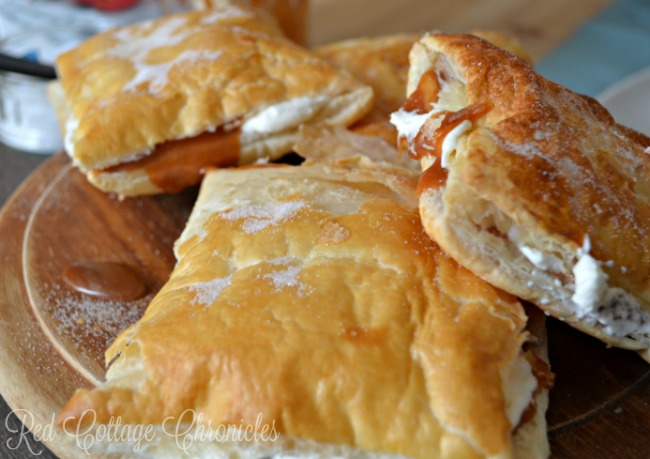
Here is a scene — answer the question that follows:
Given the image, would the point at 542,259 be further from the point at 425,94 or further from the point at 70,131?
the point at 70,131

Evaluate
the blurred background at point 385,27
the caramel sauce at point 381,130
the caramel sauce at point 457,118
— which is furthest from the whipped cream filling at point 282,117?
the blurred background at point 385,27

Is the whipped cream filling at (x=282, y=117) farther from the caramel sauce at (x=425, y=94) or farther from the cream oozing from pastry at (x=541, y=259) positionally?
the cream oozing from pastry at (x=541, y=259)

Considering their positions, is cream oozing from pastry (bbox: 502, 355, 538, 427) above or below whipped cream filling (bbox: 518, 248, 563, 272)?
below

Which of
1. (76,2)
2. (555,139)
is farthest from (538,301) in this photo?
(76,2)

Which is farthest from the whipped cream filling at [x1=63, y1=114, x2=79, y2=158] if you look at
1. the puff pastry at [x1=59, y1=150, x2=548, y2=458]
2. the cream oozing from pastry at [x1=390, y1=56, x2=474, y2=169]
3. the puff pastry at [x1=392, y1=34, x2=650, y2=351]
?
the puff pastry at [x1=392, y1=34, x2=650, y2=351]

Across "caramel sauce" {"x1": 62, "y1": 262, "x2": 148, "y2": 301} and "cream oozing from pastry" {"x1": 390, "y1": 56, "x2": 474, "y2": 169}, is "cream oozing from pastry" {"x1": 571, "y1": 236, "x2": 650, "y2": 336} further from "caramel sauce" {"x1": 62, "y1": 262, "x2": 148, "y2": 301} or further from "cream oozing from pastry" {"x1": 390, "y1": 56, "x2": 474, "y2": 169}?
"caramel sauce" {"x1": 62, "y1": 262, "x2": 148, "y2": 301}

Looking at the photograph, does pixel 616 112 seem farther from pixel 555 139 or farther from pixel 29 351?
pixel 29 351
